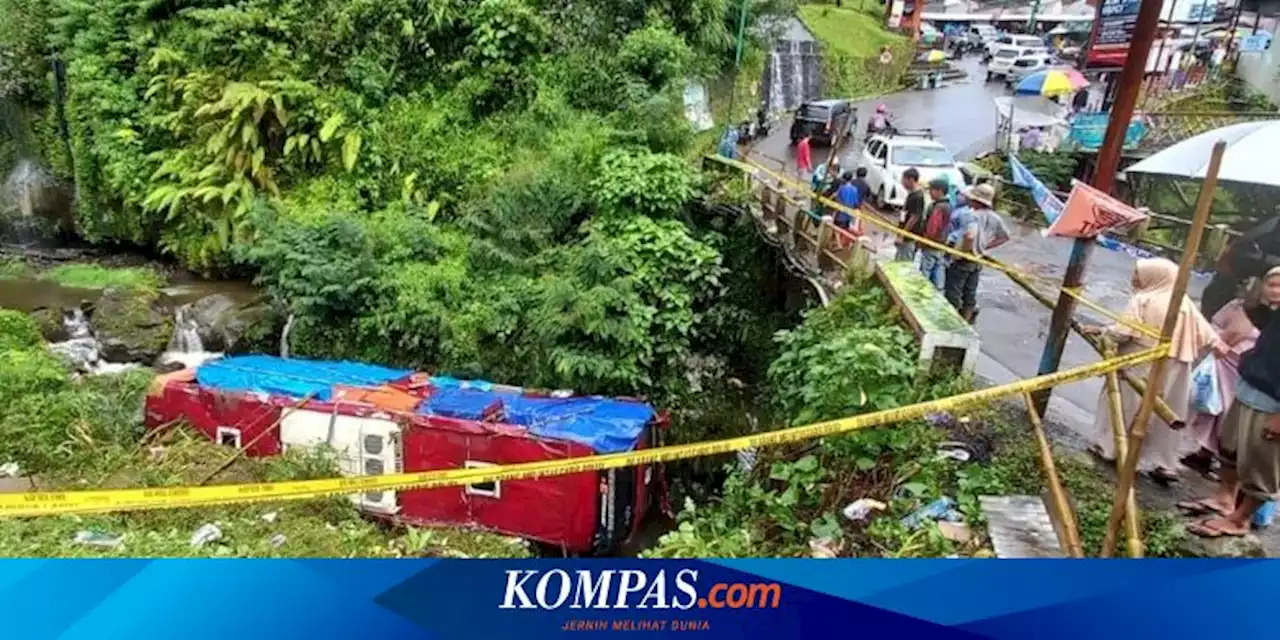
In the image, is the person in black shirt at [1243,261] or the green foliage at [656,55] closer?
the person in black shirt at [1243,261]

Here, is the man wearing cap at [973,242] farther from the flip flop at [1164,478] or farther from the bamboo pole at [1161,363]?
the bamboo pole at [1161,363]

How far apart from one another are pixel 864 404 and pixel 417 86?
9627mm

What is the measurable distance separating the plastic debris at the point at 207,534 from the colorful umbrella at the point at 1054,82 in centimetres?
574

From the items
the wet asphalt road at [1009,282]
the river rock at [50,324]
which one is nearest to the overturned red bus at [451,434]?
the wet asphalt road at [1009,282]

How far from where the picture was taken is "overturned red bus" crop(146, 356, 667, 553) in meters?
6.00

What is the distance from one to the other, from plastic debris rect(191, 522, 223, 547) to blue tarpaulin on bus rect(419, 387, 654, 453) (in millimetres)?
1679

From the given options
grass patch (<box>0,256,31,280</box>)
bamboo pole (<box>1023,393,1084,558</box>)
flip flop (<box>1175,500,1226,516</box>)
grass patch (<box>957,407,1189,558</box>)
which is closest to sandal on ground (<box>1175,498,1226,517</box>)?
flip flop (<box>1175,500,1226,516</box>)

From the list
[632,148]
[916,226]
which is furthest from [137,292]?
[916,226]

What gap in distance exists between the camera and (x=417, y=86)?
11609mm

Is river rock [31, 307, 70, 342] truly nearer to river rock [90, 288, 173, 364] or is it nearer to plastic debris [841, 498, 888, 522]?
river rock [90, 288, 173, 364]

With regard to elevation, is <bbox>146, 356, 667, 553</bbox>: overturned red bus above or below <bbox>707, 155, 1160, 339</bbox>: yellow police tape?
below

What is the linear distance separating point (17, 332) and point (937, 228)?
9687 millimetres

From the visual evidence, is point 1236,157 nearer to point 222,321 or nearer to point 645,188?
point 645,188

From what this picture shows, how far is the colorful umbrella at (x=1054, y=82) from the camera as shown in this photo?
14.1 ft
